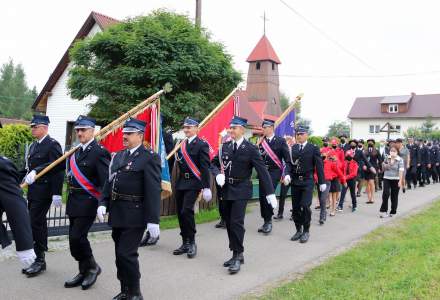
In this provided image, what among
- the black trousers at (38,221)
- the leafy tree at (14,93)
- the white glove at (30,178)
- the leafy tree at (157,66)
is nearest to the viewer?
the white glove at (30,178)

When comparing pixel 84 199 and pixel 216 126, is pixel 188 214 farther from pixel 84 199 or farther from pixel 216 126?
pixel 216 126

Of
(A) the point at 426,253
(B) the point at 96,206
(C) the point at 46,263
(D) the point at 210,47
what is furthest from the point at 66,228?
(D) the point at 210,47

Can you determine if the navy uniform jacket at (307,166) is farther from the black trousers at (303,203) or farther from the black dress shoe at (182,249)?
the black dress shoe at (182,249)

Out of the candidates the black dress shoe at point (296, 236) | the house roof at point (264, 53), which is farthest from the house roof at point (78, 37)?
the house roof at point (264, 53)

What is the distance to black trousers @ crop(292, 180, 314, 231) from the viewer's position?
818cm

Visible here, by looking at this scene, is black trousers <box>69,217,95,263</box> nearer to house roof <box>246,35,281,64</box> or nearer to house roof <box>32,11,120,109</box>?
house roof <box>32,11,120,109</box>

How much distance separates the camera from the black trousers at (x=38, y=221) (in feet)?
19.1

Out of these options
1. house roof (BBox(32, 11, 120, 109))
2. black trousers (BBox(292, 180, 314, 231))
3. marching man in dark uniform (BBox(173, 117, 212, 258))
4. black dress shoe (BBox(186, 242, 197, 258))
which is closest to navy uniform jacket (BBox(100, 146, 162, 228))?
marching man in dark uniform (BBox(173, 117, 212, 258))

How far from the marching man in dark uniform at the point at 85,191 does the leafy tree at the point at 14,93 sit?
7750 cm

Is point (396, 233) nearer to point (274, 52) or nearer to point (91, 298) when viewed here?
point (91, 298)

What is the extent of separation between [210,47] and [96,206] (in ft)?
32.1

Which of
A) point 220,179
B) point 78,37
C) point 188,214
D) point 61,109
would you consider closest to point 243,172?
point 220,179

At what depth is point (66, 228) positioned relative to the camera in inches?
317

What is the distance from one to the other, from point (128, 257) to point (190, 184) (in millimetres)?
2526
